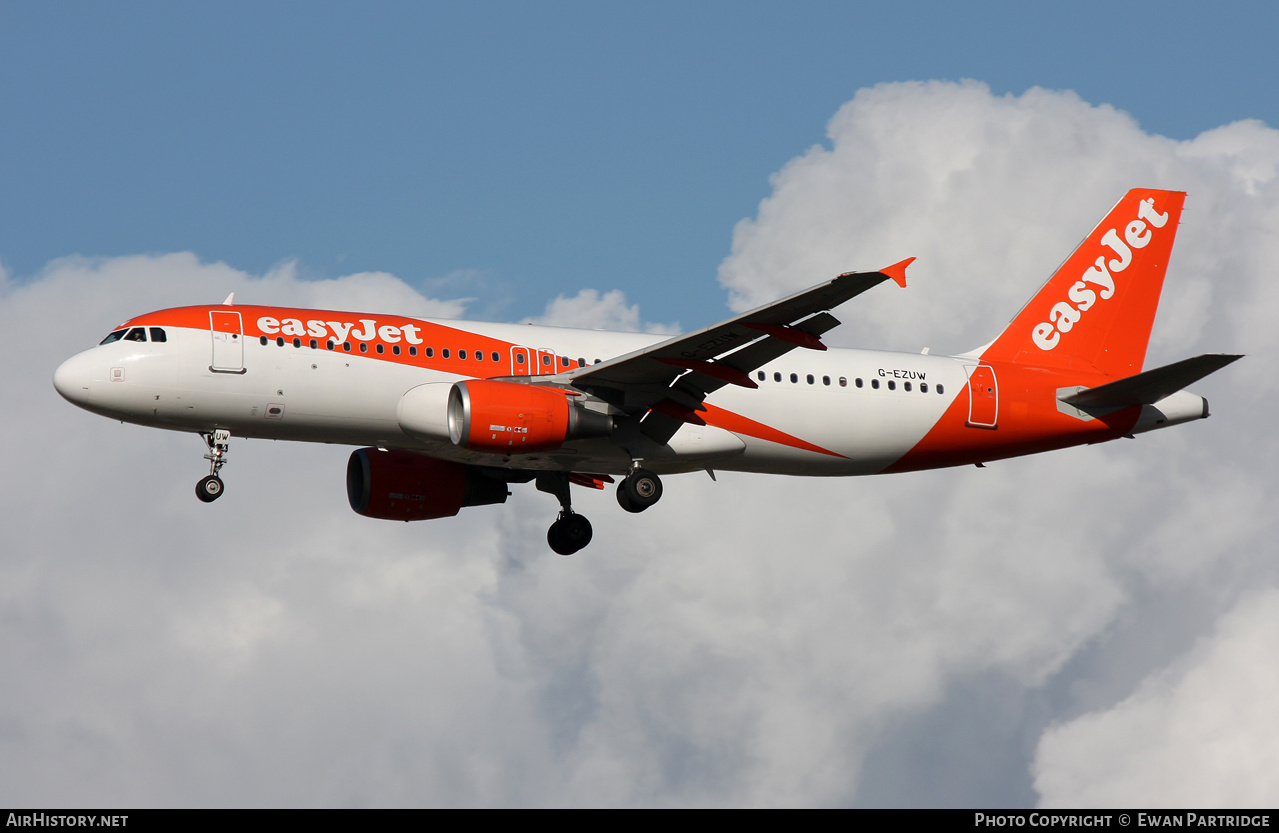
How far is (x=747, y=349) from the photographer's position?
33.2 meters

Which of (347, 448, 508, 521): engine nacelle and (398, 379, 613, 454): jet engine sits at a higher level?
(347, 448, 508, 521): engine nacelle

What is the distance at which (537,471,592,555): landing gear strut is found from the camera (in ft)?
130

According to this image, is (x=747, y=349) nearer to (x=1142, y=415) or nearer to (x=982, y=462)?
(x=982, y=462)

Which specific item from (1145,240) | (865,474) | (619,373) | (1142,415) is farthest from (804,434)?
(1145,240)

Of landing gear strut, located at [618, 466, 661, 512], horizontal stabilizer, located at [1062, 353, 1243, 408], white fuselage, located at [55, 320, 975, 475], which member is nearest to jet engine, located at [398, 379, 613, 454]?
white fuselage, located at [55, 320, 975, 475]

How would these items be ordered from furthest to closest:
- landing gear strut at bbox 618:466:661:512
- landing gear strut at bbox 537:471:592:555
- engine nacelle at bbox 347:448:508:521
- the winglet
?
landing gear strut at bbox 537:471:592:555
engine nacelle at bbox 347:448:508:521
landing gear strut at bbox 618:466:661:512
the winglet

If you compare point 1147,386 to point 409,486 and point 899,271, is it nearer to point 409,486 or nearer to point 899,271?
point 899,271

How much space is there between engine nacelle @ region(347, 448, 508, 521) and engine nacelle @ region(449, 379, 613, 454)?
19.8 feet

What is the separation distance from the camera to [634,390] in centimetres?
3403

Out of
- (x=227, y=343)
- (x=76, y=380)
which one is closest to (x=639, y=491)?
(x=227, y=343)

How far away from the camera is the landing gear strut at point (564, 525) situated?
3950cm

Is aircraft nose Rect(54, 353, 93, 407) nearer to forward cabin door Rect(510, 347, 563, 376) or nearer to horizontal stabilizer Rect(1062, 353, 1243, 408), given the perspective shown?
forward cabin door Rect(510, 347, 563, 376)

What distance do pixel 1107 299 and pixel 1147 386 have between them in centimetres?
481
